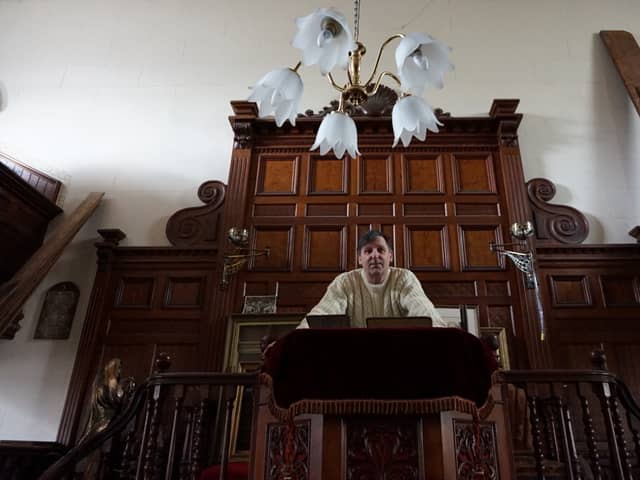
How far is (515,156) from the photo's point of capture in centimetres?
559

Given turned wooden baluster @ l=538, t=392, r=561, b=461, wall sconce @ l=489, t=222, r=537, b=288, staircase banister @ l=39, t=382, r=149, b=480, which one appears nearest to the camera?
turned wooden baluster @ l=538, t=392, r=561, b=461

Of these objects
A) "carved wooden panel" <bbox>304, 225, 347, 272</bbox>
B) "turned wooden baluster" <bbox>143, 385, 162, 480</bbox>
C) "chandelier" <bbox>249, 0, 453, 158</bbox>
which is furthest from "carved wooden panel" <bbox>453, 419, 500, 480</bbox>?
"carved wooden panel" <bbox>304, 225, 347, 272</bbox>

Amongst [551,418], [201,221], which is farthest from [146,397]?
[201,221]

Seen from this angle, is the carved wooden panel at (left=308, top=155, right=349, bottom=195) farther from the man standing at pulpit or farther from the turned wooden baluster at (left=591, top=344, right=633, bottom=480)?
the turned wooden baluster at (left=591, top=344, right=633, bottom=480)

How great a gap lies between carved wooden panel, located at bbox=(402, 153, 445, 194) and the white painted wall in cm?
75

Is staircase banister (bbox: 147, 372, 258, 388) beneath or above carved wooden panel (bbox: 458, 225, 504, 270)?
beneath

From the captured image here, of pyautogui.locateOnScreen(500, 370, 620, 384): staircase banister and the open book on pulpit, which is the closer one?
the open book on pulpit

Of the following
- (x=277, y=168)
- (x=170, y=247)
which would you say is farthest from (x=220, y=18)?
(x=170, y=247)

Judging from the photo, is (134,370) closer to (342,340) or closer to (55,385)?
(55,385)

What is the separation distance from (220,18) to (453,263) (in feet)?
14.9

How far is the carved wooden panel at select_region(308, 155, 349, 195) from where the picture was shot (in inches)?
224

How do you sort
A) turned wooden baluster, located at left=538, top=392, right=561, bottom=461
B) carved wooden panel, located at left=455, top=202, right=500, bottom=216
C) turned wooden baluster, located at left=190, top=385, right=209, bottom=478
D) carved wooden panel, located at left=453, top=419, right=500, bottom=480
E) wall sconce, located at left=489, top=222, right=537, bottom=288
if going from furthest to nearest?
carved wooden panel, located at left=455, top=202, right=500, bottom=216 → wall sconce, located at left=489, top=222, right=537, bottom=288 → turned wooden baluster, located at left=538, top=392, right=561, bottom=461 → turned wooden baluster, located at left=190, top=385, right=209, bottom=478 → carved wooden panel, located at left=453, top=419, right=500, bottom=480

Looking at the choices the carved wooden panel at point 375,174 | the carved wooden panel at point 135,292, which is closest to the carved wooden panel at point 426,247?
the carved wooden panel at point 375,174

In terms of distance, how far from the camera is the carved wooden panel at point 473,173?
5.60m
